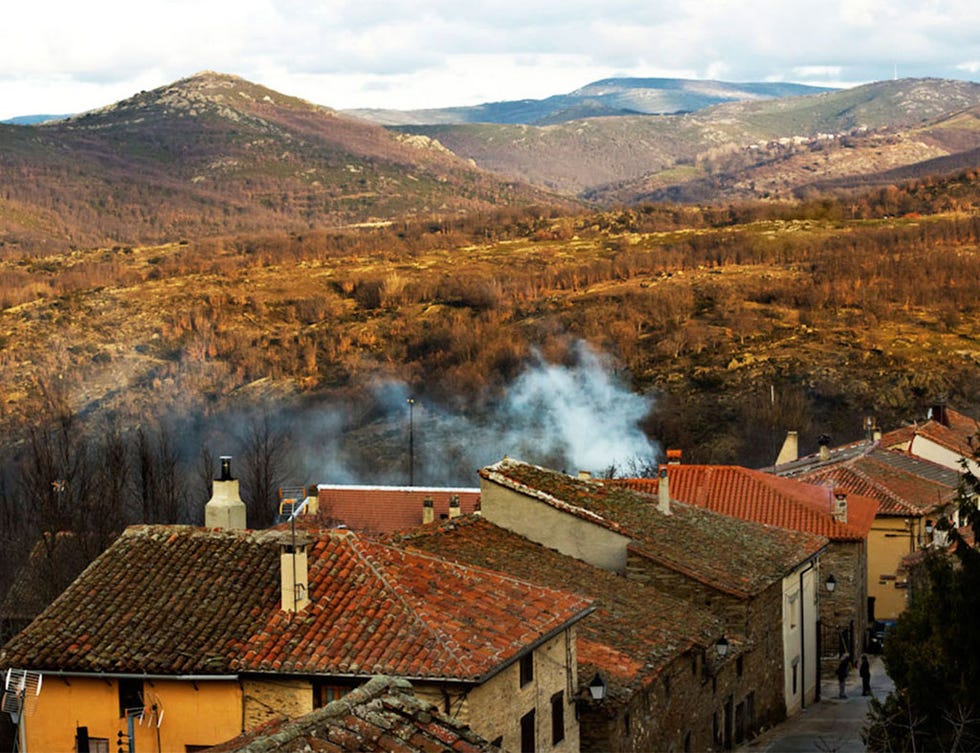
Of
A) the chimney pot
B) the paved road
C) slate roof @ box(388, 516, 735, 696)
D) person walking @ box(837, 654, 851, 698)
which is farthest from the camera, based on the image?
person walking @ box(837, 654, 851, 698)

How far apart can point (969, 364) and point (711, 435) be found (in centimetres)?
3866

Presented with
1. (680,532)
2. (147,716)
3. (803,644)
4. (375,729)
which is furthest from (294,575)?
(803,644)

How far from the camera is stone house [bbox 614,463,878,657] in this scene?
41.3 metres

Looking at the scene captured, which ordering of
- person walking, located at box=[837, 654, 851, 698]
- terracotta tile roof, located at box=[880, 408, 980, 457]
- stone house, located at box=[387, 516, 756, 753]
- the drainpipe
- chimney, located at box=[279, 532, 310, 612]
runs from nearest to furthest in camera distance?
chimney, located at box=[279, 532, 310, 612]
stone house, located at box=[387, 516, 756, 753]
the drainpipe
person walking, located at box=[837, 654, 851, 698]
terracotta tile roof, located at box=[880, 408, 980, 457]

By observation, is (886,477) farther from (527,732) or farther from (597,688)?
(527,732)

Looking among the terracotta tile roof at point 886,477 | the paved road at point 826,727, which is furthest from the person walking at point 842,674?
the terracotta tile roof at point 886,477

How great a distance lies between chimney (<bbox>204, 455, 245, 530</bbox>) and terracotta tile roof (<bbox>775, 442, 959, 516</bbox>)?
28.4 meters

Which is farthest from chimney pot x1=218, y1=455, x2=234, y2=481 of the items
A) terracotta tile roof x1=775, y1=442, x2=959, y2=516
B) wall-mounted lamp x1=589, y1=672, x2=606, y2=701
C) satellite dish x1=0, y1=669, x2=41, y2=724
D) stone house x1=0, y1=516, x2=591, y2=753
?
terracotta tile roof x1=775, y1=442, x2=959, y2=516

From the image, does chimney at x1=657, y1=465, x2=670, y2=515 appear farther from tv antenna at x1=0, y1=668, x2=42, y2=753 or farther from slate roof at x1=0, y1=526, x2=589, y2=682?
tv antenna at x1=0, y1=668, x2=42, y2=753

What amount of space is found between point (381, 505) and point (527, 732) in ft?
118

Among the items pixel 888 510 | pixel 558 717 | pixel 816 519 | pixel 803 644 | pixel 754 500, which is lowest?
pixel 888 510

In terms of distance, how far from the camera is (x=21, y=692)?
19828 mm

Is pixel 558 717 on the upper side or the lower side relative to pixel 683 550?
upper

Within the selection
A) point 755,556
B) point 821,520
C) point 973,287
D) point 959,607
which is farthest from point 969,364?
point 959,607
